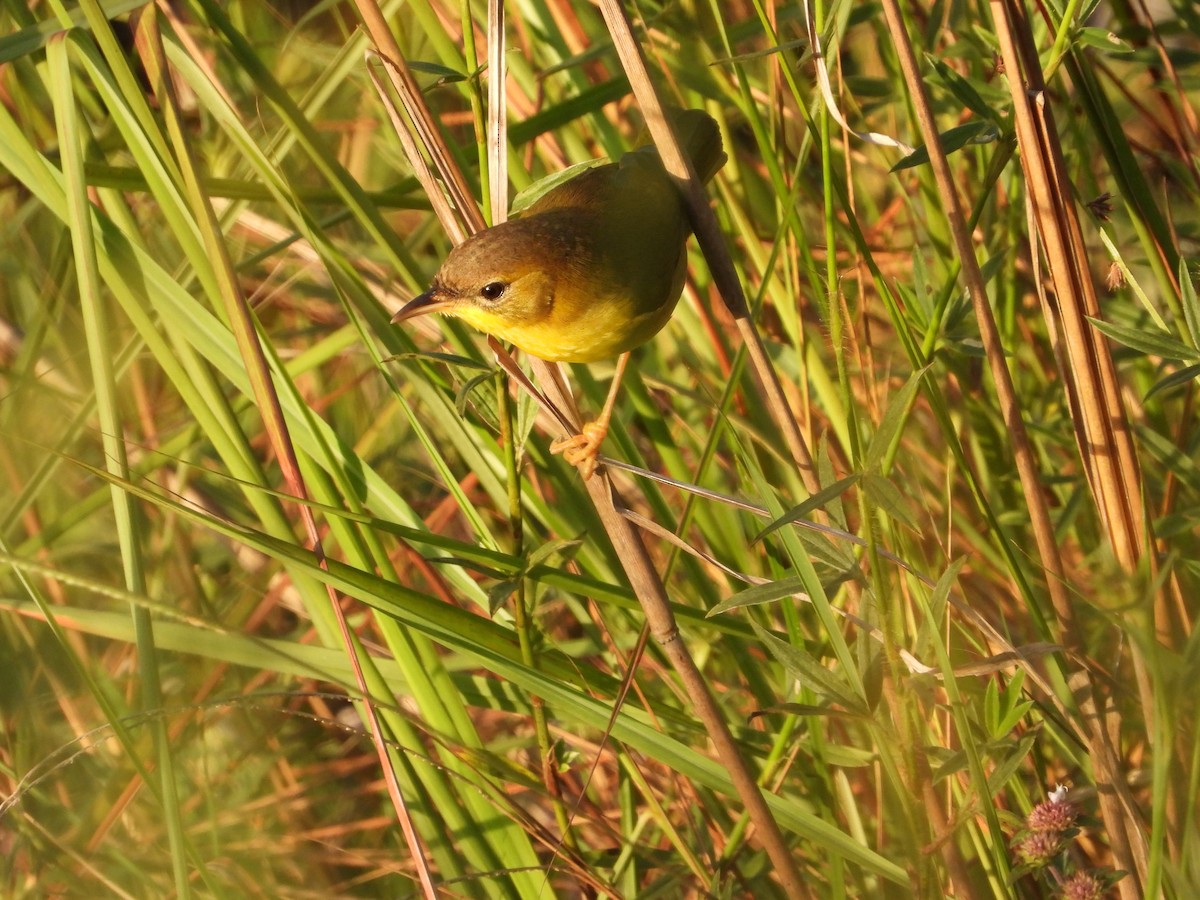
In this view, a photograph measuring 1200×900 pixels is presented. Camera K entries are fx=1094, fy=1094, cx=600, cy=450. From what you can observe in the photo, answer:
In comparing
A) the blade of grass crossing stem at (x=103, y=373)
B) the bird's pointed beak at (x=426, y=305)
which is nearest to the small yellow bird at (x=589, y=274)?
the bird's pointed beak at (x=426, y=305)

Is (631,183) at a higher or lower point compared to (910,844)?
higher

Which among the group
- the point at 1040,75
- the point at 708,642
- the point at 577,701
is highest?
the point at 1040,75

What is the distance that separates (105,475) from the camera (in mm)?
1143

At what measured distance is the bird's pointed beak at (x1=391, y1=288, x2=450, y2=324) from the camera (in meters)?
1.40

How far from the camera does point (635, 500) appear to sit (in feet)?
6.41

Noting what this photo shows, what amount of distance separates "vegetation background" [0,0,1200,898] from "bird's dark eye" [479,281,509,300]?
0.49 ft

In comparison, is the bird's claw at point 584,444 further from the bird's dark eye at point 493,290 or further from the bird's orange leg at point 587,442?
the bird's dark eye at point 493,290

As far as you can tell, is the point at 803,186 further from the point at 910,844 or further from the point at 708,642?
the point at 910,844

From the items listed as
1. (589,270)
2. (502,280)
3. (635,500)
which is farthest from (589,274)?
(635,500)

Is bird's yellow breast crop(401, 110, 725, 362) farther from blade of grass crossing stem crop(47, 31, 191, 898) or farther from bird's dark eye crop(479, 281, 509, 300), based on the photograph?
blade of grass crossing stem crop(47, 31, 191, 898)

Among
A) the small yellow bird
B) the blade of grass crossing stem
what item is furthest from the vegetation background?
the small yellow bird

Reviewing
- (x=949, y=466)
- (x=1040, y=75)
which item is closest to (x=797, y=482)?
(x=949, y=466)

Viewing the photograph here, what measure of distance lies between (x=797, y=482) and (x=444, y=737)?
737mm

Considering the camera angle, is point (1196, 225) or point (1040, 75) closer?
point (1040, 75)
